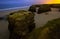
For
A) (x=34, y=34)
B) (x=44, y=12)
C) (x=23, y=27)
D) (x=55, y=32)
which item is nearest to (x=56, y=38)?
(x=55, y=32)

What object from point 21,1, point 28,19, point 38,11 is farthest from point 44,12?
point 21,1

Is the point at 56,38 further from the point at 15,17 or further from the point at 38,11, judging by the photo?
the point at 38,11

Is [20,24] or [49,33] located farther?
[20,24]

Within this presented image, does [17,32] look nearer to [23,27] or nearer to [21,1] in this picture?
[23,27]

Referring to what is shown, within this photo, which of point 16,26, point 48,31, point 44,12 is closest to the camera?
point 48,31

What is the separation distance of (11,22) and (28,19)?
0.19m

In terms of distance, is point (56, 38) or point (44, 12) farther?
point (44, 12)

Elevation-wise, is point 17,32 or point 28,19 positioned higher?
point 28,19

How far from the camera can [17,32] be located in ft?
4.91

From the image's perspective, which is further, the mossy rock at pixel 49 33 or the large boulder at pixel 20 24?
the large boulder at pixel 20 24

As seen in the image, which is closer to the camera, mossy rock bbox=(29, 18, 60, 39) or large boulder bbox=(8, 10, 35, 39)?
mossy rock bbox=(29, 18, 60, 39)

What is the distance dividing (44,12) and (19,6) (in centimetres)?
91

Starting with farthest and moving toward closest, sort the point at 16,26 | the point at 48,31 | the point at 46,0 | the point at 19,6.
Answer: the point at 46,0 < the point at 19,6 < the point at 16,26 < the point at 48,31

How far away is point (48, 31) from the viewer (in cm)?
115
